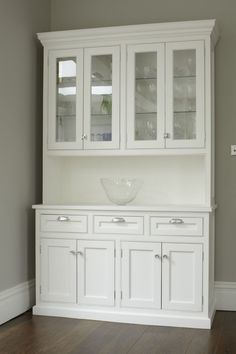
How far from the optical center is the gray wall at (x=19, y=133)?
3768 mm

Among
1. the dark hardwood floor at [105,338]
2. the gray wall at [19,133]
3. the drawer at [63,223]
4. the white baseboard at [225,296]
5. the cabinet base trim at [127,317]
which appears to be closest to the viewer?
the dark hardwood floor at [105,338]

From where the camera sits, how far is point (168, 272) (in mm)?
3713

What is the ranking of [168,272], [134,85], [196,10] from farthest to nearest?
[196,10] → [134,85] → [168,272]

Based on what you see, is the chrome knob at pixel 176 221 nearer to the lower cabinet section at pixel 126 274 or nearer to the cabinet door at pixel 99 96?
the lower cabinet section at pixel 126 274

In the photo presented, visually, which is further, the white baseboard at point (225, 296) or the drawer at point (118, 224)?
the white baseboard at point (225, 296)

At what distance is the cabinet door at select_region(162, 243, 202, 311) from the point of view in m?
3.67

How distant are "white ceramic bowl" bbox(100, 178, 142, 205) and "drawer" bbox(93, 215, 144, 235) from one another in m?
0.19

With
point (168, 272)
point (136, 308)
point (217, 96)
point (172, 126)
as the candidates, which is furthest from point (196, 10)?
point (136, 308)

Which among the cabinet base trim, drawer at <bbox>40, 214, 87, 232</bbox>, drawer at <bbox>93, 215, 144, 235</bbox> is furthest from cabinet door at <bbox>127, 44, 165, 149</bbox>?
the cabinet base trim

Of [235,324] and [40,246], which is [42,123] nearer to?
[40,246]

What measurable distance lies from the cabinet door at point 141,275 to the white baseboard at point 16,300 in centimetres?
80

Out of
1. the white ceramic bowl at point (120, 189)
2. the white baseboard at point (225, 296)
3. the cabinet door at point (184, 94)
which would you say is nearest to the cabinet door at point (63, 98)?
the white ceramic bowl at point (120, 189)

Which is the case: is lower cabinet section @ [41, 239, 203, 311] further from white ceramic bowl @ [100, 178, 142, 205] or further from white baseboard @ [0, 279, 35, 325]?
white ceramic bowl @ [100, 178, 142, 205]

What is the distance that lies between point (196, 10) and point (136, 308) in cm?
243
